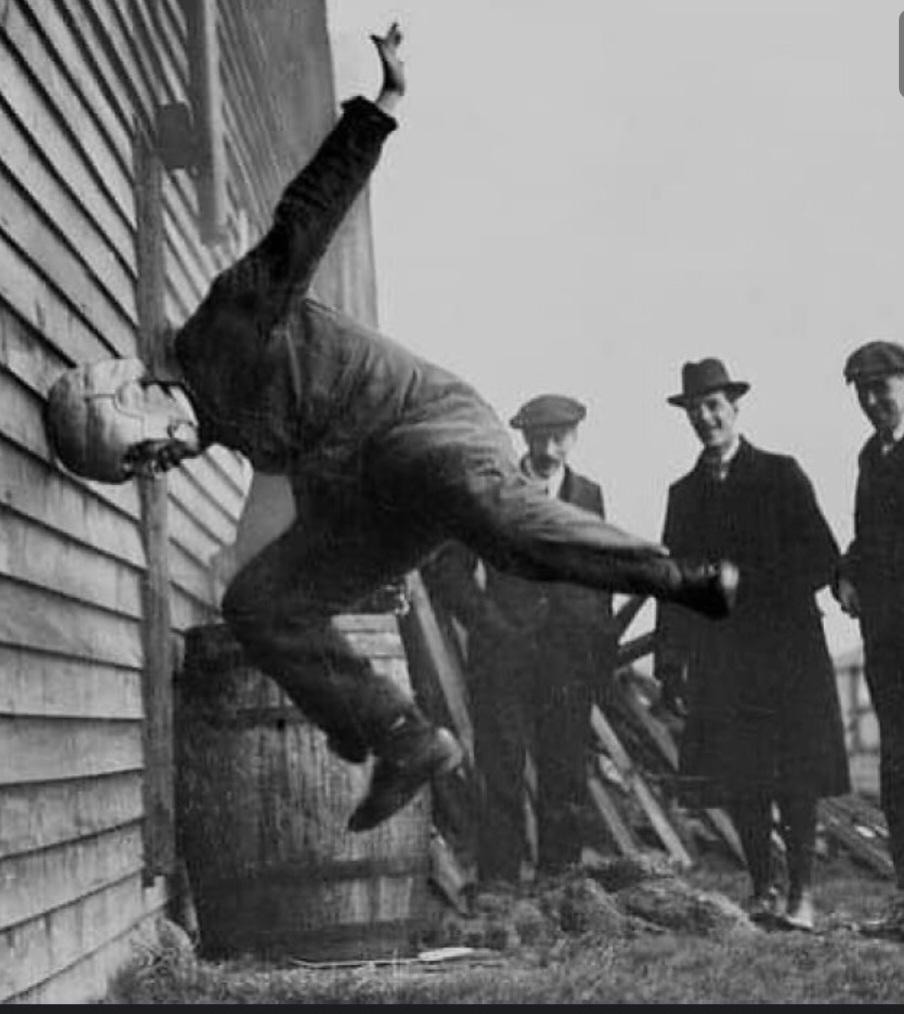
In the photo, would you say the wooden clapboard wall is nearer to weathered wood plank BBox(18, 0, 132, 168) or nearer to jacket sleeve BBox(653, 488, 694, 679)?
weathered wood plank BBox(18, 0, 132, 168)

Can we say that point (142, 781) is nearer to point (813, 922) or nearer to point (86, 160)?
point (86, 160)

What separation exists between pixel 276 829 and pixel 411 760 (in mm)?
1123

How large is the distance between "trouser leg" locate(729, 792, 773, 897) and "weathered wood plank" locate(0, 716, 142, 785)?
8.68 ft

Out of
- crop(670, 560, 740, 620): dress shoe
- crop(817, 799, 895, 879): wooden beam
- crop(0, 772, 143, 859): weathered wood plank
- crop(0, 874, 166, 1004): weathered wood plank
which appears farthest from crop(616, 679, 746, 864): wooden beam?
crop(670, 560, 740, 620): dress shoe

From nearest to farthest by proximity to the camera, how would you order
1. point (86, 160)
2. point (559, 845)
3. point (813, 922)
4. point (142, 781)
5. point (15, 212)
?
point (15, 212)
point (86, 160)
point (142, 781)
point (813, 922)
point (559, 845)

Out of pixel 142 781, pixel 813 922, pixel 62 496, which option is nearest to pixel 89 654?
pixel 62 496

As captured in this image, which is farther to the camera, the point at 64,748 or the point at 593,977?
the point at 593,977

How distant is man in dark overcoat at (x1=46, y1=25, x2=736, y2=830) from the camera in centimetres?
505

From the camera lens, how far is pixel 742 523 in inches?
291

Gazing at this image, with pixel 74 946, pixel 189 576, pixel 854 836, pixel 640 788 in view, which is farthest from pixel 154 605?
pixel 854 836

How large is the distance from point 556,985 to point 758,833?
2112 mm

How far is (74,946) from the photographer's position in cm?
500

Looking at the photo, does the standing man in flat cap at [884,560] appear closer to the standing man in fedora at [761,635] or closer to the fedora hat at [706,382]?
the standing man in fedora at [761,635]

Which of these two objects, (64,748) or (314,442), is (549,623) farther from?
(64,748)
